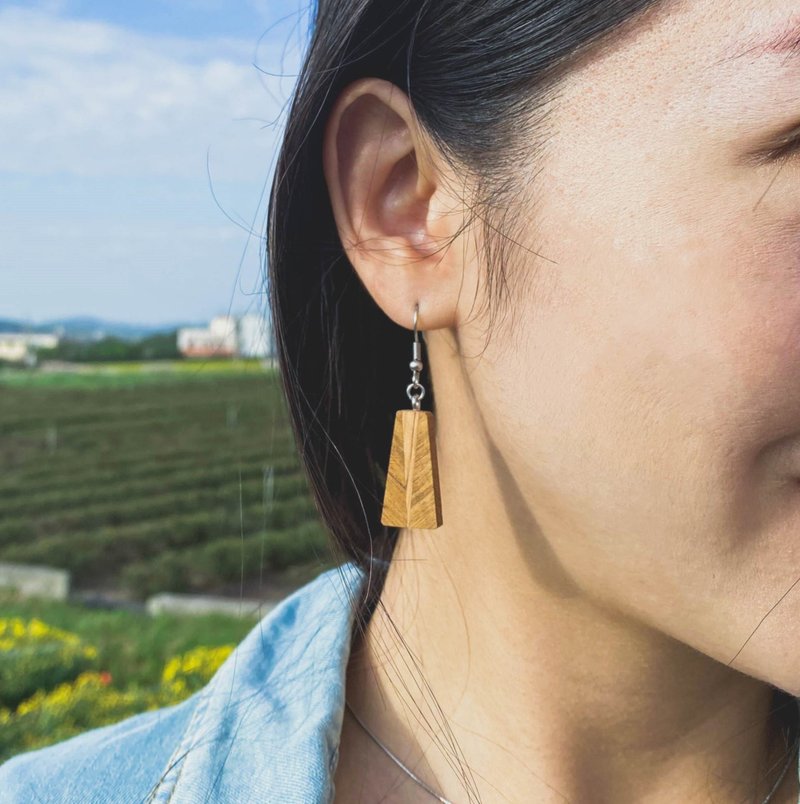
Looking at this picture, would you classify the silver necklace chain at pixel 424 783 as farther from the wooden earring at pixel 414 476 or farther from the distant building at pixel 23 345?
the distant building at pixel 23 345

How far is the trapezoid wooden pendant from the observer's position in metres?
1.16

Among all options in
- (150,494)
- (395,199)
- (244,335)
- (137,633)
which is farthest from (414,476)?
(150,494)

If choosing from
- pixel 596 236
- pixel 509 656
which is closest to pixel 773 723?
pixel 509 656

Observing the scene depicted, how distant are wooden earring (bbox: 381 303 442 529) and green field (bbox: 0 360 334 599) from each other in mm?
433

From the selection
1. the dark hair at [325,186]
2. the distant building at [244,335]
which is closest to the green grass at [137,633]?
the distant building at [244,335]

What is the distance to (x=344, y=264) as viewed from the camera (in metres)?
1.38

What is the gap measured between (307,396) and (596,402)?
1.73 feet

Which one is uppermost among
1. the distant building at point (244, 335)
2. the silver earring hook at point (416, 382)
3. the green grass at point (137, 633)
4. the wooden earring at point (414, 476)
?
the distant building at point (244, 335)

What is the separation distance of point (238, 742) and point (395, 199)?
0.72 m

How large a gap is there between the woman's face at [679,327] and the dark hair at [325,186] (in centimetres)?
5

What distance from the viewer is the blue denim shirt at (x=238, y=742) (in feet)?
4.12

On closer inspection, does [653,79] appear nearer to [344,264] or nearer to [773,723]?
[344,264]

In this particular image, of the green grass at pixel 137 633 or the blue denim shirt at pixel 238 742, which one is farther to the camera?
the green grass at pixel 137 633

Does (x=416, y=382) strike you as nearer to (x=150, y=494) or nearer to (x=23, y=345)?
(x=150, y=494)
